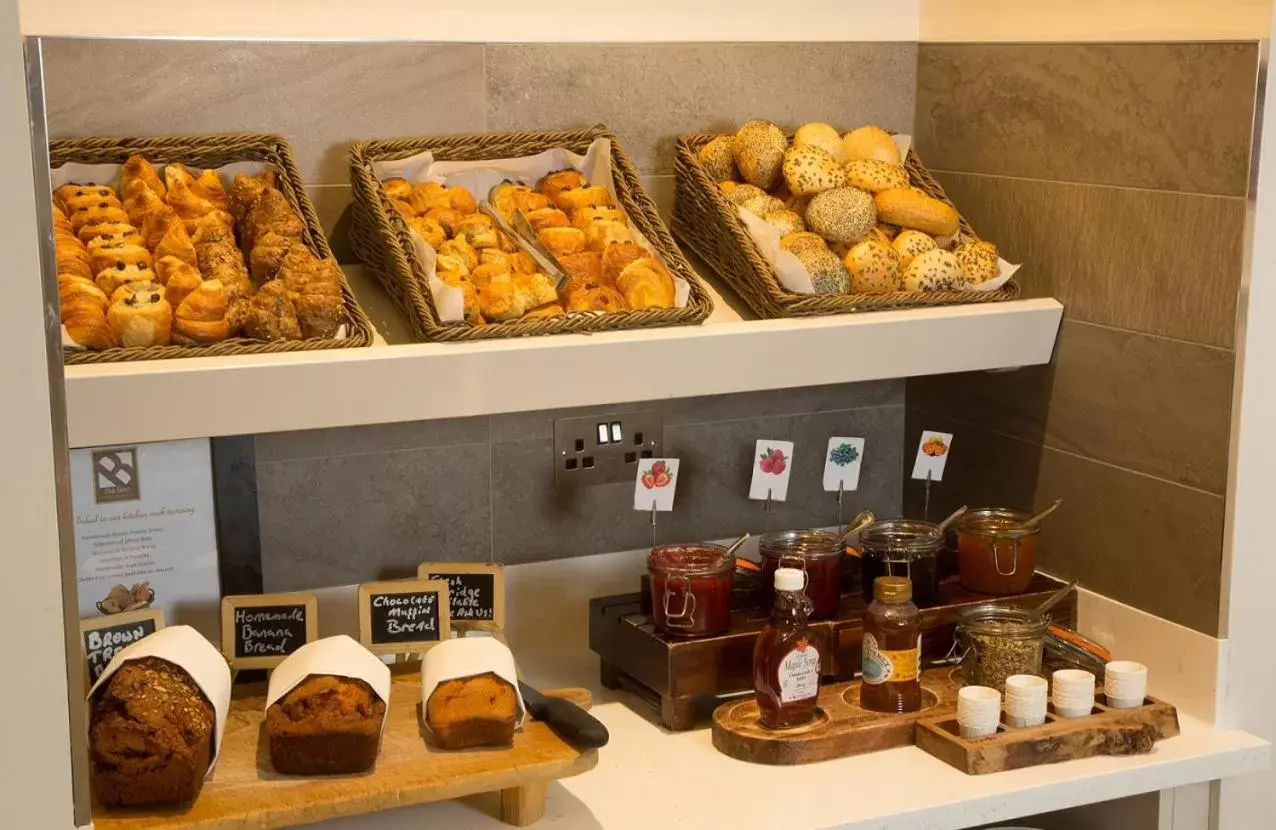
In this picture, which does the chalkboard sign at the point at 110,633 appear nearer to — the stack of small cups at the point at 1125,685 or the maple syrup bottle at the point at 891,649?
the maple syrup bottle at the point at 891,649

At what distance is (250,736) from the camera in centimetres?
194

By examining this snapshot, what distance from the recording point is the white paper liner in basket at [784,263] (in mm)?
2240

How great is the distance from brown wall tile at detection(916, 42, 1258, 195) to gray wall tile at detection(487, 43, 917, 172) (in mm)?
98

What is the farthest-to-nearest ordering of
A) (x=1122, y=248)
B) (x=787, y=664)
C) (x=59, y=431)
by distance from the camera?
(x=1122, y=248) < (x=787, y=664) < (x=59, y=431)

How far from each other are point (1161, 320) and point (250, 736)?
141cm

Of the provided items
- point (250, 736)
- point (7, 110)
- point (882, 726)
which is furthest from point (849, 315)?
point (7, 110)

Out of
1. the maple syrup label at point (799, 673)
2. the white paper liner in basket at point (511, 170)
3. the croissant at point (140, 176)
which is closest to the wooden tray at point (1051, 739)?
the maple syrup label at point (799, 673)

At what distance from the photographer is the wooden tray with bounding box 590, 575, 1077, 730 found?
216 cm

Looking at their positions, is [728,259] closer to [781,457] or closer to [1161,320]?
[781,457]

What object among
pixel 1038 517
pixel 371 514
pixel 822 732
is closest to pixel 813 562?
pixel 822 732

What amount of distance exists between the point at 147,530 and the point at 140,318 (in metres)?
0.42

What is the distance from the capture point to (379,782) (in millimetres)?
1787

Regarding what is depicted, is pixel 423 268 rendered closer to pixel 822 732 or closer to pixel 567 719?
pixel 567 719

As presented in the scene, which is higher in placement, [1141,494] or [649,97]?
[649,97]
